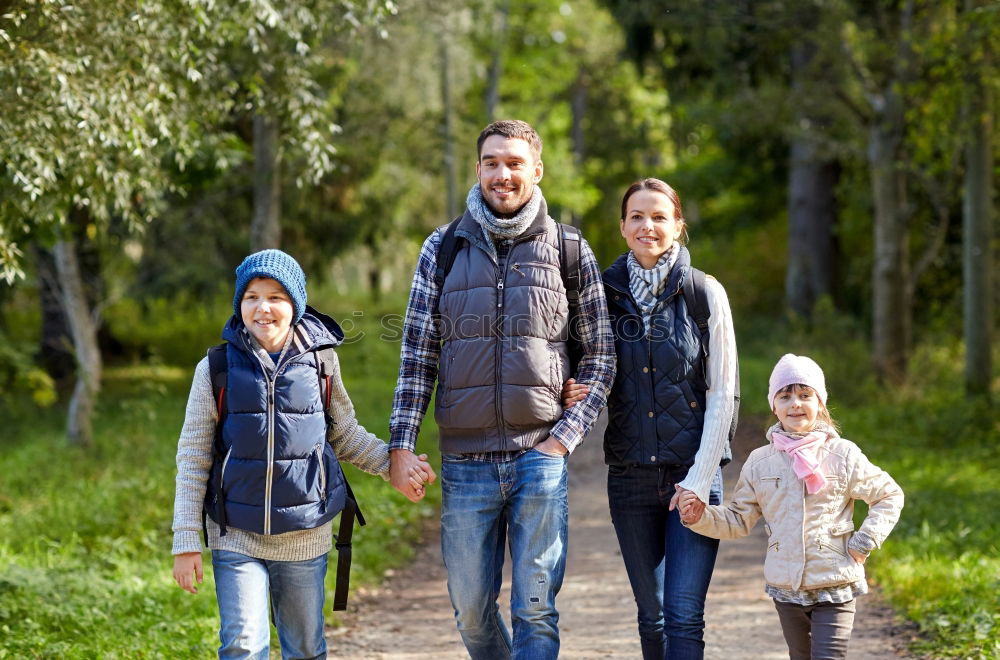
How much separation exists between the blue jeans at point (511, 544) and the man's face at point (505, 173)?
0.95 metres

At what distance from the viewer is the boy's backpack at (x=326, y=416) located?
12.3 ft

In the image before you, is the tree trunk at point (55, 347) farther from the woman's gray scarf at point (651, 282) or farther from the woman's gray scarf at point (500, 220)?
the woman's gray scarf at point (651, 282)

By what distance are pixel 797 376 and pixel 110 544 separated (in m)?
5.46

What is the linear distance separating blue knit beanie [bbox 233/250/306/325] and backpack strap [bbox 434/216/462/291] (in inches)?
20.8

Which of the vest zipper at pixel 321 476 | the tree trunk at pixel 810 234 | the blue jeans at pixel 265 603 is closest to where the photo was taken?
the blue jeans at pixel 265 603

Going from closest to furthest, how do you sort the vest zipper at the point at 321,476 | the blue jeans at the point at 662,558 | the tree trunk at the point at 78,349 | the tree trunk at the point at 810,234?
1. the vest zipper at the point at 321,476
2. the blue jeans at the point at 662,558
3. the tree trunk at the point at 78,349
4. the tree trunk at the point at 810,234

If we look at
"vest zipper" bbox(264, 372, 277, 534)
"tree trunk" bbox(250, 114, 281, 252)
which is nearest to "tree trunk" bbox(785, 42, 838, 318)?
"tree trunk" bbox(250, 114, 281, 252)

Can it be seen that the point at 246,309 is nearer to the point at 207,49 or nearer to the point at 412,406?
the point at 412,406

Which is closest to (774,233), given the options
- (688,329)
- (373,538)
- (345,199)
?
(345,199)

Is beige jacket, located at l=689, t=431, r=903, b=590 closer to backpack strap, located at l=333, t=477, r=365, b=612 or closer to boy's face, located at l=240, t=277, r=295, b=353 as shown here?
backpack strap, located at l=333, t=477, r=365, b=612

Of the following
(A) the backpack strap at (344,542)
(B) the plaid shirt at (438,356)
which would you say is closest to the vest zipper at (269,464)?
(A) the backpack strap at (344,542)

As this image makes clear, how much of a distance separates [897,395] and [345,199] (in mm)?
10093

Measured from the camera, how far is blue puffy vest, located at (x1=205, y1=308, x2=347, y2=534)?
3.71m

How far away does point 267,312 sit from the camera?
383 cm
